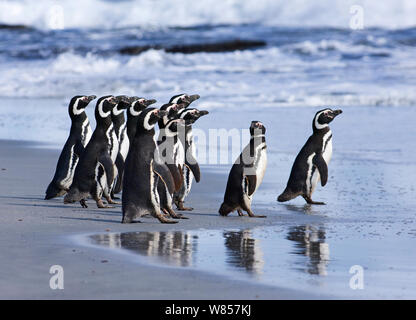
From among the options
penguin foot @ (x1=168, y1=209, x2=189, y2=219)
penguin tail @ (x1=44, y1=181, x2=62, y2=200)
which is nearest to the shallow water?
penguin foot @ (x1=168, y1=209, x2=189, y2=219)

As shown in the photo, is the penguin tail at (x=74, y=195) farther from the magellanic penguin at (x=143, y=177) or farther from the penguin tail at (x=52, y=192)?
the magellanic penguin at (x=143, y=177)

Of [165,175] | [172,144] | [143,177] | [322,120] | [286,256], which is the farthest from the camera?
[322,120]

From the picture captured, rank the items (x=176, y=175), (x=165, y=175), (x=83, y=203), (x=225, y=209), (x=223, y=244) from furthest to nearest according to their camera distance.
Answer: (x=83, y=203), (x=176, y=175), (x=225, y=209), (x=165, y=175), (x=223, y=244)

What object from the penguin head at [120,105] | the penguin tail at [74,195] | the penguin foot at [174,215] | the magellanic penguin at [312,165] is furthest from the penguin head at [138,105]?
the magellanic penguin at [312,165]

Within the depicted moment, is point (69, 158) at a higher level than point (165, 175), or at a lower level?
higher

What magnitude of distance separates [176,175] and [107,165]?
0.66 meters

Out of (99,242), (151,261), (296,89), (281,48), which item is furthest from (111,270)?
(281,48)

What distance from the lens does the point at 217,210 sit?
325 inches

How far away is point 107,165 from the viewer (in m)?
8.14

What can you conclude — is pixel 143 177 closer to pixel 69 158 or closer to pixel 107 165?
pixel 107 165

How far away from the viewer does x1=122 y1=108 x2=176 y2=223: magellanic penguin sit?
726 cm

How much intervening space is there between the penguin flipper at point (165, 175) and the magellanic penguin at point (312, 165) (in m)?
1.65

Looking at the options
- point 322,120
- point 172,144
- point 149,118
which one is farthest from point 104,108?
point 322,120

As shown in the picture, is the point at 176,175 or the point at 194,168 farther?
the point at 194,168
